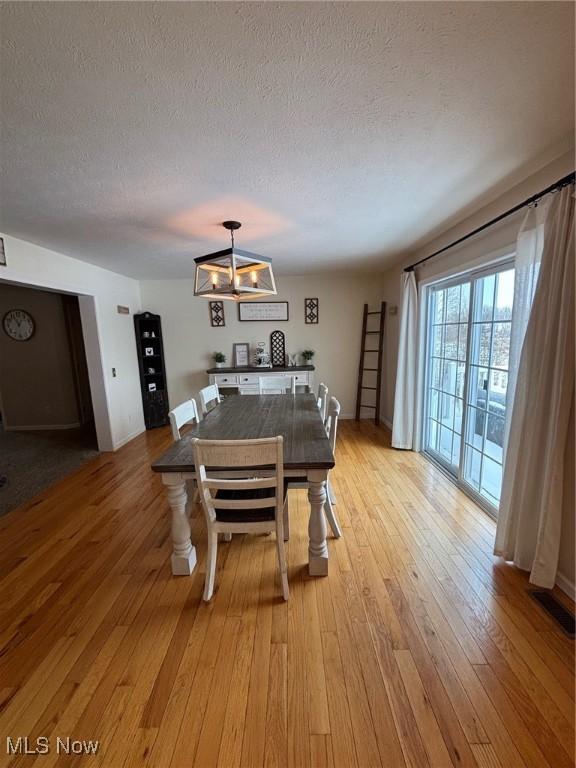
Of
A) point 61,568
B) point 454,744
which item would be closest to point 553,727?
point 454,744

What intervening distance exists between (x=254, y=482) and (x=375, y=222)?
2.41 meters

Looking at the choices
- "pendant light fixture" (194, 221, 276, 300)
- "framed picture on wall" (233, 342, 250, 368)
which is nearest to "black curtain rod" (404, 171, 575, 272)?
"pendant light fixture" (194, 221, 276, 300)

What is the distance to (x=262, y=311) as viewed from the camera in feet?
16.8

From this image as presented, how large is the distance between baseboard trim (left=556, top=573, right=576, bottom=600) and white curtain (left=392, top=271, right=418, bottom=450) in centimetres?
210

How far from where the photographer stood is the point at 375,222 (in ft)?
8.82

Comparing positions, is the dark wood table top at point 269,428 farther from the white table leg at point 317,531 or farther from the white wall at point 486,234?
the white wall at point 486,234

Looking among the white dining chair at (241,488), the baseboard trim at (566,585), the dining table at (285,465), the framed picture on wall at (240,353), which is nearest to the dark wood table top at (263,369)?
the framed picture on wall at (240,353)

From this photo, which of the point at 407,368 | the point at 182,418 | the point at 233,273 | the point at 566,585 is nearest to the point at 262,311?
the point at 407,368

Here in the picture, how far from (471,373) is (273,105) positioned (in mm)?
2452

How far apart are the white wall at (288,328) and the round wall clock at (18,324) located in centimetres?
174

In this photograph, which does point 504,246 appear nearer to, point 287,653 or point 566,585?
point 566,585

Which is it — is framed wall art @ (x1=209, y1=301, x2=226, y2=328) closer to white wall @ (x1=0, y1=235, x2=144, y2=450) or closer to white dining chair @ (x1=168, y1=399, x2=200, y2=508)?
white wall @ (x1=0, y1=235, x2=144, y2=450)

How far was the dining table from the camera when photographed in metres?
1.69

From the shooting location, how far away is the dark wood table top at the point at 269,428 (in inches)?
66.4
